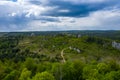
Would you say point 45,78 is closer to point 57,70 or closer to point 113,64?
point 57,70

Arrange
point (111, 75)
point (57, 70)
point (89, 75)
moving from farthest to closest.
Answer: point (57, 70) → point (89, 75) → point (111, 75)

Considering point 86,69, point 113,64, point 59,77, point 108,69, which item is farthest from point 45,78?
point 113,64

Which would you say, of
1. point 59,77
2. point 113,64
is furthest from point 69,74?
point 113,64

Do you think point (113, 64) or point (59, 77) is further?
point (113, 64)

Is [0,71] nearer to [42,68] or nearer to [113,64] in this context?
[42,68]

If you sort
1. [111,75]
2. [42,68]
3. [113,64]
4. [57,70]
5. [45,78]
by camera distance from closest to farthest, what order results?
[45,78] < [111,75] < [57,70] < [42,68] < [113,64]

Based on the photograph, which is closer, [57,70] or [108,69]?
[57,70]

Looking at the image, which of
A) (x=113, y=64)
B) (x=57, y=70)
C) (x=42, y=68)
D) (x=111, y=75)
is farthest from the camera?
(x=113, y=64)

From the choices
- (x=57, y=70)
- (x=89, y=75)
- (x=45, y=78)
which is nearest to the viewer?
(x=45, y=78)
